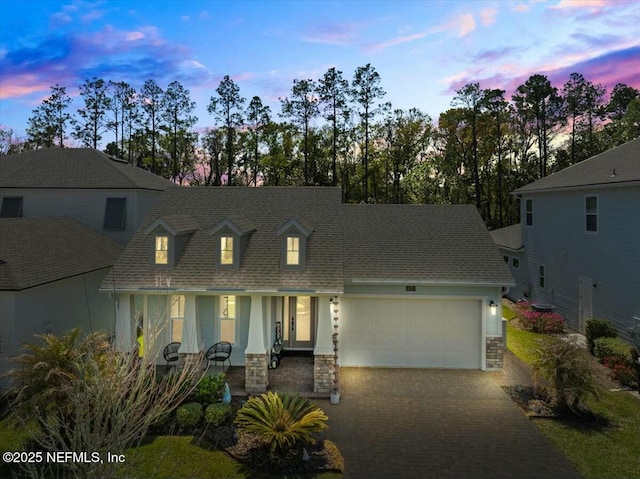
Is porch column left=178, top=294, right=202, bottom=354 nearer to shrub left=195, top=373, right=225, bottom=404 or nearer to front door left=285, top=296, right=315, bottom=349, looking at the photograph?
shrub left=195, top=373, right=225, bottom=404

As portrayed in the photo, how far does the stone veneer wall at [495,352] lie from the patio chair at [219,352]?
29.9 ft

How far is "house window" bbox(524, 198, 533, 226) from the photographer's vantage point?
2431cm

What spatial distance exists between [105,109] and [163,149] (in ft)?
21.3

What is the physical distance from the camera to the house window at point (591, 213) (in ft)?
58.6

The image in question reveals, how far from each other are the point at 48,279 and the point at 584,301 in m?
22.3

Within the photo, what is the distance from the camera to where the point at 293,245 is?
1418cm

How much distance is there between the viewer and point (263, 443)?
9.07 m

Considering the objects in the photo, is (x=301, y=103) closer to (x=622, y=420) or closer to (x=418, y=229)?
(x=418, y=229)

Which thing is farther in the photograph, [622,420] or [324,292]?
[324,292]

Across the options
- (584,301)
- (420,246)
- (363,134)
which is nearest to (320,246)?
(420,246)

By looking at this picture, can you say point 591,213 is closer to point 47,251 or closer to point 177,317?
point 177,317

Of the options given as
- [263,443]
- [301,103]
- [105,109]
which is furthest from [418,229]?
[105,109]

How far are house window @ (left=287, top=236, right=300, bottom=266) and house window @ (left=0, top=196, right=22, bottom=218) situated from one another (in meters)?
17.7

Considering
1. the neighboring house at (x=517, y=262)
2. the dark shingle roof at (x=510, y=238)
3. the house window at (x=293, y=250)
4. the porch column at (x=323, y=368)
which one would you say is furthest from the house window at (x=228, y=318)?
the dark shingle roof at (x=510, y=238)
